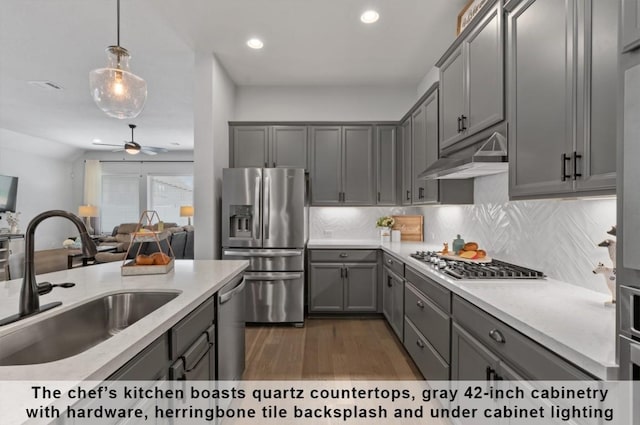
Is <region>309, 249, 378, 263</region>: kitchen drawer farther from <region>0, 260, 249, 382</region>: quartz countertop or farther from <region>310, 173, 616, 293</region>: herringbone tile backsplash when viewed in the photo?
<region>0, 260, 249, 382</region>: quartz countertop

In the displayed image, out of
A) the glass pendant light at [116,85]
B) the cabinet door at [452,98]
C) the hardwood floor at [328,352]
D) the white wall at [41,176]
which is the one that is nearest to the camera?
the glass pendant light at [116,85]

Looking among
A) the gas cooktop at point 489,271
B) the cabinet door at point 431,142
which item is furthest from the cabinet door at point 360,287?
the gas cooktop at point 489,271

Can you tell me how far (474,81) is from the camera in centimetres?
212

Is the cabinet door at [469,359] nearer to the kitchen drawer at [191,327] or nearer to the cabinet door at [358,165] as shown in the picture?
the kitchen drawer at [191,327]

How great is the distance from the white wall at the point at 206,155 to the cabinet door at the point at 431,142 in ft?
7.19

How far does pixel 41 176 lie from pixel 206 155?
688cm

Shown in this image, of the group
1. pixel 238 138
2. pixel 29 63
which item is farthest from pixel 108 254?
pixel 238 138

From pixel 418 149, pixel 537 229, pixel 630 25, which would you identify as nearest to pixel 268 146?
pixel 418 149

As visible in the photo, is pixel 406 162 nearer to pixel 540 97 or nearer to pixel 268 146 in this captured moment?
pixel 268 146

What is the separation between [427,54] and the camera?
3.40 meters

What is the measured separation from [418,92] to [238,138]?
2.43m

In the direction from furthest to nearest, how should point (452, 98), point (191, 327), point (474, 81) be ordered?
point (452, 98) → point (474, 81) → point (191, 327)

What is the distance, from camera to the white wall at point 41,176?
22.4 feet

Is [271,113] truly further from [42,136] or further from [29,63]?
[42,136]
